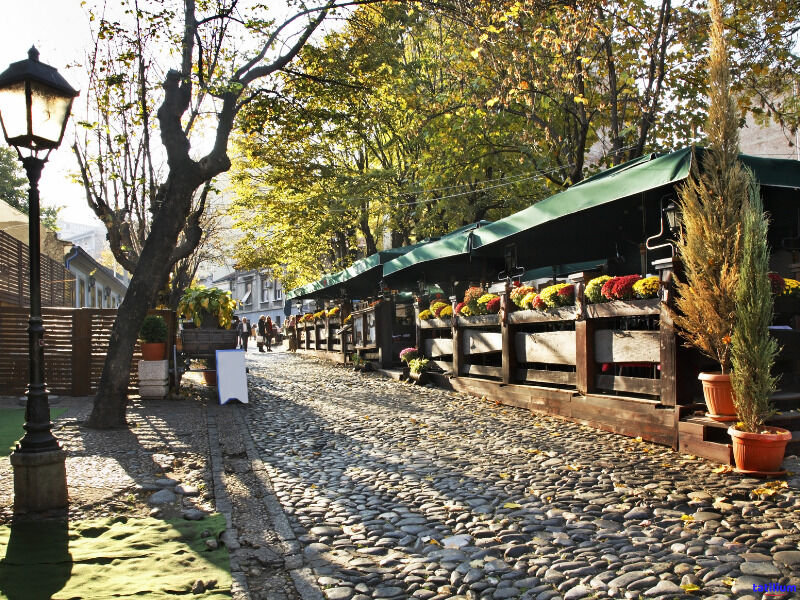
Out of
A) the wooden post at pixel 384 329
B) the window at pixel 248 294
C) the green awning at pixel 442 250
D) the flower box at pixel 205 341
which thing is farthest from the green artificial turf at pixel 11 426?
the window at pixel 248 294

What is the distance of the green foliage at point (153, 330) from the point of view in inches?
412

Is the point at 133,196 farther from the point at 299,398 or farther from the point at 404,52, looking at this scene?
the point at 404,52

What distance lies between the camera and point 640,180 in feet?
21.0

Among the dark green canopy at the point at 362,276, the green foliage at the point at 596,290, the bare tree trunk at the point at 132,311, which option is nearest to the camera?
the green foliage at the point at 596,290

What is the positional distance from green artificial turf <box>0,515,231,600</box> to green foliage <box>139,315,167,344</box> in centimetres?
649

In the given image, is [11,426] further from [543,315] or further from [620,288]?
[620,288]

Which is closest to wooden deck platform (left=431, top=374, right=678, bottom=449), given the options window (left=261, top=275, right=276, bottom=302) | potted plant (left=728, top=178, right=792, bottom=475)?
potted plant (left=728, top=178, right=792, bottom=475)

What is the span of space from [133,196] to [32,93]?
10.2 m

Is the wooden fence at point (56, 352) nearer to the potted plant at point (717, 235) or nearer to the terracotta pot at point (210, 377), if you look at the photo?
the terracotta pot at point (210, 377)

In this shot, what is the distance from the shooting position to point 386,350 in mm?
16203

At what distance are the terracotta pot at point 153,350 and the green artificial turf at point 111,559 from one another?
21.5ft

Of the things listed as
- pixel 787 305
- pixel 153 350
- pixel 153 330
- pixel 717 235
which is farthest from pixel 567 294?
pixel 153 350

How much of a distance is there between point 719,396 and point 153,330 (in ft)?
27.6

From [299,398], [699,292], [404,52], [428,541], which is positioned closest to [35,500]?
[428,541]
